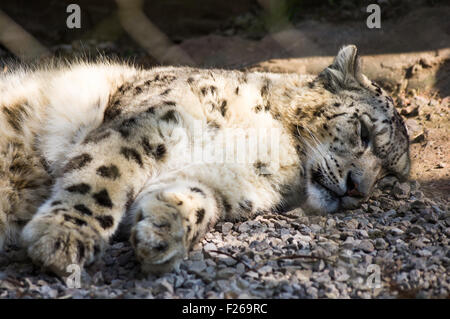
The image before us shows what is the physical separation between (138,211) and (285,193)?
904mm

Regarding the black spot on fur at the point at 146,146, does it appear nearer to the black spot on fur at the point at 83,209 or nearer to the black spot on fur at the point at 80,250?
the black spot on fur at the point at 83,209

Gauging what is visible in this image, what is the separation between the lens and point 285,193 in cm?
308

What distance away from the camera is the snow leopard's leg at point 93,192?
228 centimetres

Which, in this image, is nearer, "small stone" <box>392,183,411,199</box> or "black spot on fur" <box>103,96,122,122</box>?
"black spot on fur" <box>103,96,122,122</box>

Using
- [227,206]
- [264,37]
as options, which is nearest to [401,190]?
[227,206]

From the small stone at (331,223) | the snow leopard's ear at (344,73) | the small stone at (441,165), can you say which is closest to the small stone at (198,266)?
the small stone at (331,223)

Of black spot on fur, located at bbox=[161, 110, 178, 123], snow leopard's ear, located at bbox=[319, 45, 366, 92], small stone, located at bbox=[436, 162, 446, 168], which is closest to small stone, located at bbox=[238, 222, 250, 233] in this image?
black spot on fur, located at bbox=[161, 110, 178, 123]

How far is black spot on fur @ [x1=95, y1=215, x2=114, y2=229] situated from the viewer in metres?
2.43

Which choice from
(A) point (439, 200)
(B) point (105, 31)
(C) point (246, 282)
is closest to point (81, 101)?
(C) point (246, 282)

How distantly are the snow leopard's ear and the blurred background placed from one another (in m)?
0.96

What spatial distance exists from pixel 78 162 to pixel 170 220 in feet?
1.69

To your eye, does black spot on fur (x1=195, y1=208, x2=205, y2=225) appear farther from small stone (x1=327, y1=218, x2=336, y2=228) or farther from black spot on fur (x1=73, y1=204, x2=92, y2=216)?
small stone (x1=327, y1=218, x2=336, y2=228)

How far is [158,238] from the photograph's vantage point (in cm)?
234

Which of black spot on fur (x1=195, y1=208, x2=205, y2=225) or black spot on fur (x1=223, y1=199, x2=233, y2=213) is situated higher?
black spot on fur (x1=223, y1=199, x2=233, y2=213)
